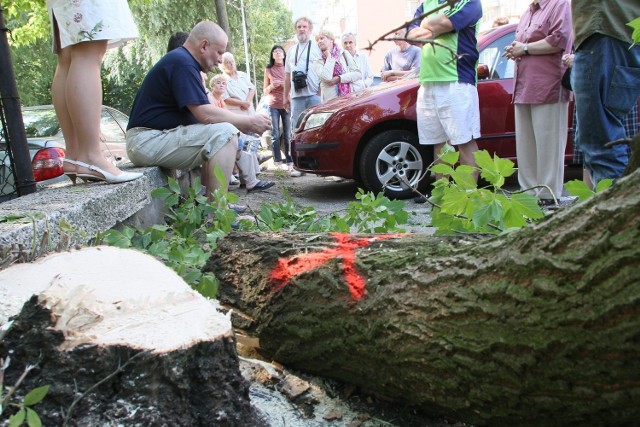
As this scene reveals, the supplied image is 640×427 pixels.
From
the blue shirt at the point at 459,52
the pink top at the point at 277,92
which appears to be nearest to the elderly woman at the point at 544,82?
the blue shirt at the point at 459,52

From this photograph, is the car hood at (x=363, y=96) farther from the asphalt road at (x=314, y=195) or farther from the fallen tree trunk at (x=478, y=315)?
the fallen tree trunk at (x=478, y=315)

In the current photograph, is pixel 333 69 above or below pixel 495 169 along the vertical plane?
above

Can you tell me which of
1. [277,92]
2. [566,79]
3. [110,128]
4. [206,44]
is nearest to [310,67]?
[277,92]

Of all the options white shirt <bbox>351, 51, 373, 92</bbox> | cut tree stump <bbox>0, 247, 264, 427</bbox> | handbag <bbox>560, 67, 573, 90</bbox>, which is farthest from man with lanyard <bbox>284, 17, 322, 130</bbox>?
cut tree stump <bbox>0, 247, 264, 427</bbox>

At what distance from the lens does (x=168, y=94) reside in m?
4.39

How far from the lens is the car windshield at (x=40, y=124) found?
7.07 meters

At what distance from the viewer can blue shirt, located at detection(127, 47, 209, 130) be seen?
4.27 meters

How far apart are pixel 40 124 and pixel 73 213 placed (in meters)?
5.33

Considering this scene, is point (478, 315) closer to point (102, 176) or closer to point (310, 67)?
point (102, 176)

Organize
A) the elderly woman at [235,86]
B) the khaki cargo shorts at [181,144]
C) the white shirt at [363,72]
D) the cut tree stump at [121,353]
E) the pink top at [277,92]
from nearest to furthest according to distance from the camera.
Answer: the cut tree stump at [121,353], the khaki cargo shorts at [181,144], the elderly woman at [235,86], the white shirt at [363,72], the pink top at [277,92]

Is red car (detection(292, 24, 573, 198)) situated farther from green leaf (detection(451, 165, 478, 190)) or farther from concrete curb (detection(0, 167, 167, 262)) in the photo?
green leaf (detection(451, 165, 478, 190))

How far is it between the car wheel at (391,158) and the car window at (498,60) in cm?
102

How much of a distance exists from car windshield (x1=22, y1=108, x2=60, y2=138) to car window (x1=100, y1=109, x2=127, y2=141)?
0.63 m

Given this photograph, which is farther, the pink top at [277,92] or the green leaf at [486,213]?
the pink top at [277,92]
